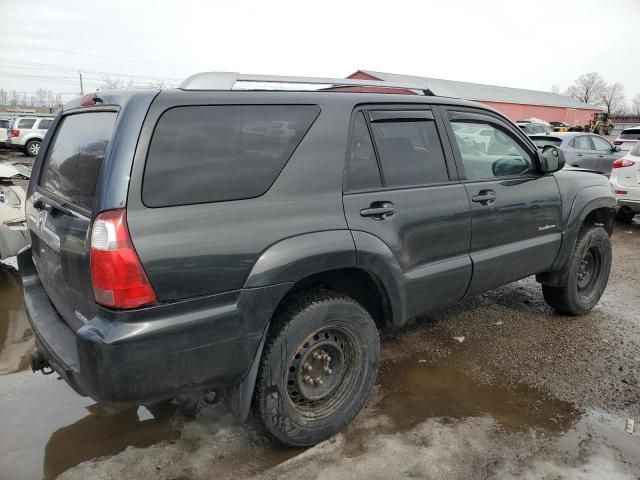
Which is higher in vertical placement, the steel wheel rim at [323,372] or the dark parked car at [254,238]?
the dark parked car at [254,238]

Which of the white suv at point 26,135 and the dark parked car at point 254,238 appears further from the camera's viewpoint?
the white suv at point 26,135

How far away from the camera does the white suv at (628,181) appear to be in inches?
313

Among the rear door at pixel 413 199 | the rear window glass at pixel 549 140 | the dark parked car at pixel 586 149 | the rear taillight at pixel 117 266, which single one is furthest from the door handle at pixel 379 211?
the rear window glass at pixel 549 140

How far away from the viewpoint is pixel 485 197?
3297 millimetres

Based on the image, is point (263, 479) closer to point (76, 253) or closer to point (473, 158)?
point (76, 253)

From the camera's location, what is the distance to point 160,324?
1999 millimetres

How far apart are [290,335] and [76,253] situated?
106cm

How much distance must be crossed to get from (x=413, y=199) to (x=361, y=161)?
411mm

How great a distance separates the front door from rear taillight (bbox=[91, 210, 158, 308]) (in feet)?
7.14

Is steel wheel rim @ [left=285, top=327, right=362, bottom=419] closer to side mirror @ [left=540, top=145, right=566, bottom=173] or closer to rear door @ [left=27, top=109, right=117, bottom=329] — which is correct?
rear door @ [left=27, top=109, right=117, bottom=329]

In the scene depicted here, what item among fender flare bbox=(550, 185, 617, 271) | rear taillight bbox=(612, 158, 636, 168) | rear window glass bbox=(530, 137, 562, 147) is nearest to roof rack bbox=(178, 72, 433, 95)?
fender flare bbox=(550, 185, 617, 271)

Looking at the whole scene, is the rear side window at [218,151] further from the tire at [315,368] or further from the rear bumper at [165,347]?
the tire at [315,368]

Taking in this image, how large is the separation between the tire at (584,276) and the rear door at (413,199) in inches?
59.9

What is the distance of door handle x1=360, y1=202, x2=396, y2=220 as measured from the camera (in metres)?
2.64
